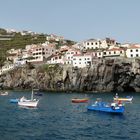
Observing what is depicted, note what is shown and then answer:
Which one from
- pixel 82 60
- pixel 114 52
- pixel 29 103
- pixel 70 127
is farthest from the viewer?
pixel 114 52

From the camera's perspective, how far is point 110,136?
4597cm

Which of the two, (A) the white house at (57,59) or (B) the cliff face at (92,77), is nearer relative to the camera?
(B) the cliff face at (92,77)

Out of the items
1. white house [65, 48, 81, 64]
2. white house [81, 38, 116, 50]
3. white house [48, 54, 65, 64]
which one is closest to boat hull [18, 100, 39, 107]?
white house [65, 48, 81, 64]

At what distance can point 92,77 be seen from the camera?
489ft

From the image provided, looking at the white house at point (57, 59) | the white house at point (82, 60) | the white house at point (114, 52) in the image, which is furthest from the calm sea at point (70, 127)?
the white house at point (57, 59)

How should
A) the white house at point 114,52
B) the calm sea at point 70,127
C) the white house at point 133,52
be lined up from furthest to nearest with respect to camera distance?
the white house at point 114,52, the white house at point 133,52, the calm sea at point 70,127

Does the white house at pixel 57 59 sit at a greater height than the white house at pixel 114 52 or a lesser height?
lesser

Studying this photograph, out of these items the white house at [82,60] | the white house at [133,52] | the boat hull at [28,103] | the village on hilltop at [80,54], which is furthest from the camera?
the white house at [82,60]

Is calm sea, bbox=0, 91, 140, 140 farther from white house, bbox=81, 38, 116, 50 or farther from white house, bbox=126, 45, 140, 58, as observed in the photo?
white house, bbox=81, 38, 116, 50

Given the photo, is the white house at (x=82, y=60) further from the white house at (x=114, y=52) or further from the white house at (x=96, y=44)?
the white house at (x=96, y=44)

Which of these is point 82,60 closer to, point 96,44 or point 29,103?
point 96,44

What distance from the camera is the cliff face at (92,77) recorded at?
14750 cm

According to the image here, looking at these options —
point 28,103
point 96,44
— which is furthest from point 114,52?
point 28,103

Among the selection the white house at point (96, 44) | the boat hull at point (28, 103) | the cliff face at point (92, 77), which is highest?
the white house at point (96, 44)
